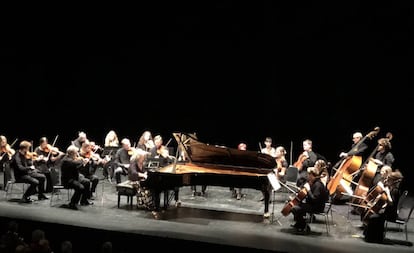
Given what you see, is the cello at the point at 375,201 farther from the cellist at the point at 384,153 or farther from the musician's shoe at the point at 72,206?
the musician's shoe at the point at 72,206

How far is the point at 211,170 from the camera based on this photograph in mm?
10008

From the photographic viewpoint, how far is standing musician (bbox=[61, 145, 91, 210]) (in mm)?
9828

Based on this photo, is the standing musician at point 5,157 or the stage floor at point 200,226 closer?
the stage floor at point 200,226

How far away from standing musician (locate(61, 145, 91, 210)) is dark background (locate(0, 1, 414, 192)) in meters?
5.48

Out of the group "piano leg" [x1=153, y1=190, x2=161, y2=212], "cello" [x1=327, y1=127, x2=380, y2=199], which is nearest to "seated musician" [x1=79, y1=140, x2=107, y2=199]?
"piano leg" [x1=153, y1=190, x2=161, y2=212]

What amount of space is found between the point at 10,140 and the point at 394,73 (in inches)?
463

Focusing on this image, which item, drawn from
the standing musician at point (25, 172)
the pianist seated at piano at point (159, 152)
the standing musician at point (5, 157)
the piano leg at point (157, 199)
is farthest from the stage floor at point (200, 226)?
the pianist seated at piano at point (159, 152)

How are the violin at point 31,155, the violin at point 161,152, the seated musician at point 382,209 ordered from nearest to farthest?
the seated musician at point 382,209
the violin at point 31,155
the violin at point 161,152

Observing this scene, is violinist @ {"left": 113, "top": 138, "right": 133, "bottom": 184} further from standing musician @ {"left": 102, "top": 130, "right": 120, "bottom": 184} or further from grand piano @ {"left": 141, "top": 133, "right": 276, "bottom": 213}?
grand piano @ {"left": 141, "top": 133, "right": 276, "bottom": 213}

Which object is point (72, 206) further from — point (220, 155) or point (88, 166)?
point (220, 155)

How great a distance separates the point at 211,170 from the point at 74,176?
2.74 meters

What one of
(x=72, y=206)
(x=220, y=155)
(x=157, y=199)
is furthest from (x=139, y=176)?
(x=220, y=155)

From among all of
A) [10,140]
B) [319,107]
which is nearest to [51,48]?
[10,140]

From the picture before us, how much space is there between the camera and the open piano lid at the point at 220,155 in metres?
9.89
